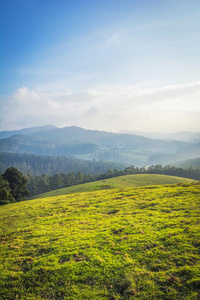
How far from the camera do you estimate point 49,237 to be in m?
15.6

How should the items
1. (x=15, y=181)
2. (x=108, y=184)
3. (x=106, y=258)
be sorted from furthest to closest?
(x=15, y=181)
(x=108, y=184)
(x=106, y=258)

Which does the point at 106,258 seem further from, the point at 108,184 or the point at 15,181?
the point at 15,181

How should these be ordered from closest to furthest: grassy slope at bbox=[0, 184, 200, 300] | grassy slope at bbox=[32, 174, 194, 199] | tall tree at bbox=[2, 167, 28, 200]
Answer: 1. grassy slope at bbox=[0, 184, 200, 300]
2. grassy slope at bbox=[32, 174, 194, 199]
3. tall tree at bbox=[2, 167, 28, 200]

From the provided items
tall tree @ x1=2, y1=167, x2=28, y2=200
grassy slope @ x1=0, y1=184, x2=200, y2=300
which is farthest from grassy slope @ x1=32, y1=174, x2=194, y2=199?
grassy slope @ x1=0, y1=184, x2=200, y2=300

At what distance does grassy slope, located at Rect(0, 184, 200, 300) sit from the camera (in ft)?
29.0

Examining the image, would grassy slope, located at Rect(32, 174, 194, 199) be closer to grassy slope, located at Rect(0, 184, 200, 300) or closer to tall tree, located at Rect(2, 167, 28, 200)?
tall tree, located at Rect(2, 167, 28, 200)

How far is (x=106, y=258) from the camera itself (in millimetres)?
11312

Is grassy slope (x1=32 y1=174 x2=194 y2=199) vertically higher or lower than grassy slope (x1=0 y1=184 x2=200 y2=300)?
lower

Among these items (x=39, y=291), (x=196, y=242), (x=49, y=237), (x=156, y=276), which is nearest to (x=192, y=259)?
(x=196, y=242)

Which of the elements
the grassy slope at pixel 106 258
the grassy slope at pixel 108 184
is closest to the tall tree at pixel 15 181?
the grassy slope at pixel 108 184

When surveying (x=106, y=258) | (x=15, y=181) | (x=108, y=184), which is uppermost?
(x=106, y=258)

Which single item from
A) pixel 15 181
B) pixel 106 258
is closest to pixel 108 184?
pixel 15 181

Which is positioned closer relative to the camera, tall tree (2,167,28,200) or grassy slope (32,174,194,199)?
grassy slope (32,174,194,199)

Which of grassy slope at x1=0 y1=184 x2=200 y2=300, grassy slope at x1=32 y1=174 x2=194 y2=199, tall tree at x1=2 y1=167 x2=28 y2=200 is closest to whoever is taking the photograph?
grassy slope at x1=0 y1=184 x2=200 y2=300
